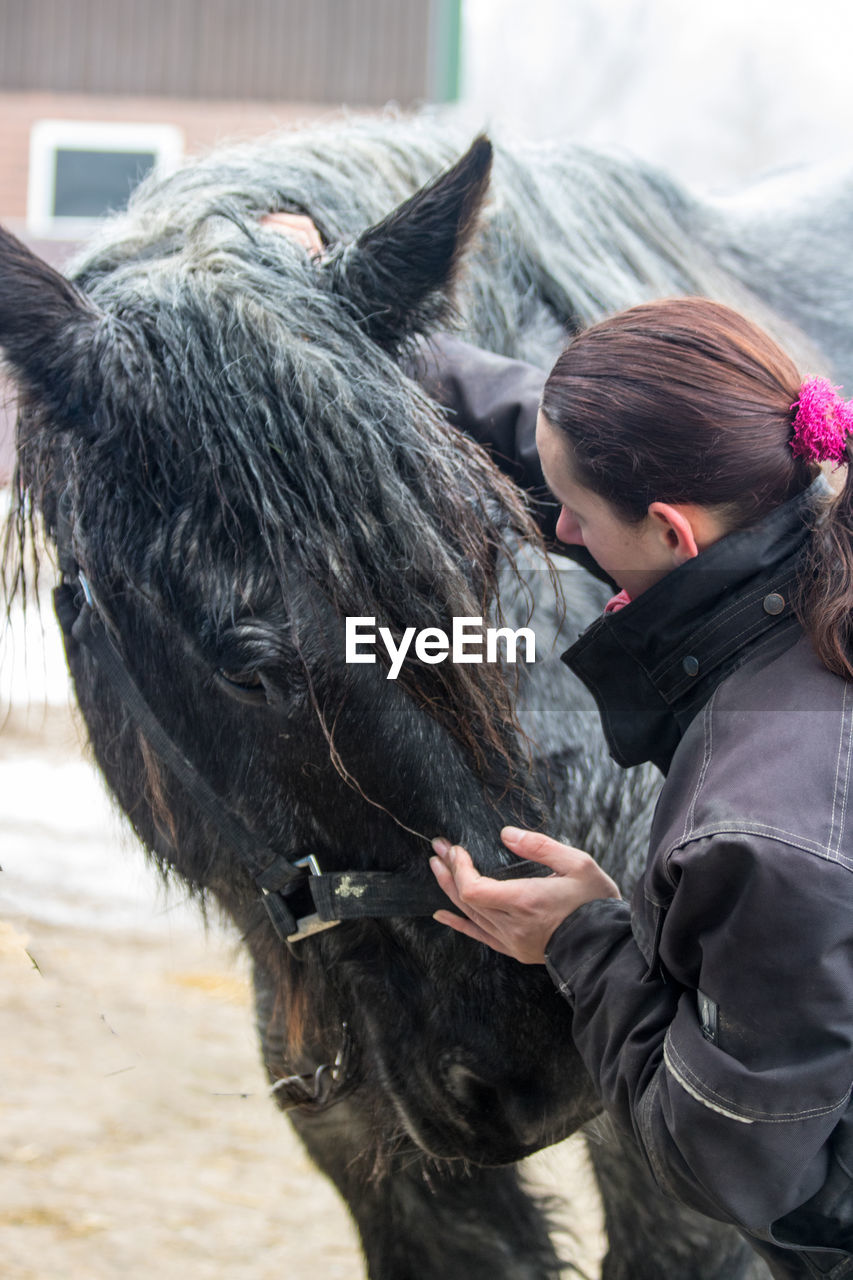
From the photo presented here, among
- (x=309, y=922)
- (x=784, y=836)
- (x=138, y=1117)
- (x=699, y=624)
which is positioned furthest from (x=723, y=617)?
(x=138, y=1117)

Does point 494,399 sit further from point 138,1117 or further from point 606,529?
point 138,1117

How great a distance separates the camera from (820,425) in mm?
1123

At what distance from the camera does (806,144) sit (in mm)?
16797

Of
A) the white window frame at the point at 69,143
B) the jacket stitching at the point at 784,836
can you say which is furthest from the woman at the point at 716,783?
the white window frame at the point at 69,143

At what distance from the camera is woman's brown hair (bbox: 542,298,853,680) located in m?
1.11

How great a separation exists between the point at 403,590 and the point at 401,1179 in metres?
1.25

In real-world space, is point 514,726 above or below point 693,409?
below

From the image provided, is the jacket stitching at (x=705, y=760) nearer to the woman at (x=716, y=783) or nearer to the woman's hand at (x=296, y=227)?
the woman at (x=716, y=783)

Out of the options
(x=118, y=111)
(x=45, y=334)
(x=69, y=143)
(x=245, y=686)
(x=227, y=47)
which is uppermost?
(x=227, y=47)

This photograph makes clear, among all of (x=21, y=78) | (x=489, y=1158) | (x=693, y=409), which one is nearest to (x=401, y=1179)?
(x=489, y=1158)

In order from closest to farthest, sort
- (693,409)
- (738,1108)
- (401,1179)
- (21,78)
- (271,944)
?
(738,1108)
(693,409)
(271,944)
(401,1179)
(21,78)

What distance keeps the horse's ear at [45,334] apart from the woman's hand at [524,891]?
0.65 m

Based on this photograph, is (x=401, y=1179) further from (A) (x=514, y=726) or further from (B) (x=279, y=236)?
(B) (x=279, y=236)

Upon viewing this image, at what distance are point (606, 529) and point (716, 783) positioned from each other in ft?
0.99
